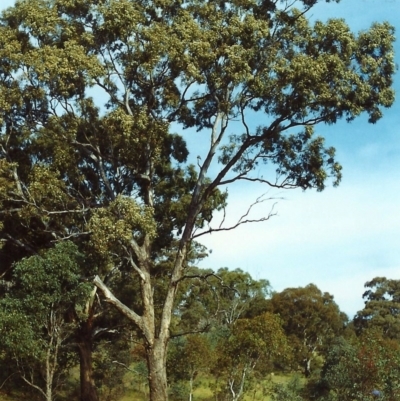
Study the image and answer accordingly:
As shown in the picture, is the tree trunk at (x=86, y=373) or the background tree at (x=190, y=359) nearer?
the tree trunk at (x=86, y=373)

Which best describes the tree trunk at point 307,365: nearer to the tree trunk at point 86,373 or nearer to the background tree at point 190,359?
the background tree at point 190,359

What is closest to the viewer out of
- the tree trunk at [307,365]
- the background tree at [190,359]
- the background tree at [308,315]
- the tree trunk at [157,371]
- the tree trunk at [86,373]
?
the tree trunk at [157,371]

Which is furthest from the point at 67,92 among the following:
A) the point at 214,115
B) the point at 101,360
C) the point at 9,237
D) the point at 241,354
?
the point at 101,360

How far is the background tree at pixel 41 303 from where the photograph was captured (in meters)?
15.7

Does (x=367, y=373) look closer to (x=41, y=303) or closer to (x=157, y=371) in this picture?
(x=157, y=371)

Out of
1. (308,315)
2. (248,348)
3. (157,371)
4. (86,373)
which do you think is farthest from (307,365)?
(157,371)

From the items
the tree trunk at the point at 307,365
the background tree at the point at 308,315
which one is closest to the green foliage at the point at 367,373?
the tree trunk at the point at 307,365

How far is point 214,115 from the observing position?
18625 millimetres

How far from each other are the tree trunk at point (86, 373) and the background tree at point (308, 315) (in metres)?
28.2

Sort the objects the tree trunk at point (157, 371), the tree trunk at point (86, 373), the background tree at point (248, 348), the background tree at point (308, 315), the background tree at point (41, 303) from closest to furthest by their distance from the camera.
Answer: the background tree at point (41, 303) → the tree trunk at point (157, 371) → the tree trunk at point (86, 373) → the background tree at point (248, 348) → the background tree at point (308, 315)

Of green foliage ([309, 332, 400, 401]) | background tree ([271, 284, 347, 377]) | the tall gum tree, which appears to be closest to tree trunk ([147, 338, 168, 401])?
the tall gum tree

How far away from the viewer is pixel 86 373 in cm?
2133

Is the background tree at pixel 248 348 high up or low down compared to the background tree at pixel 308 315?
down

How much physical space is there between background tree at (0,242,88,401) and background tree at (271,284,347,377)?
33.2 m
